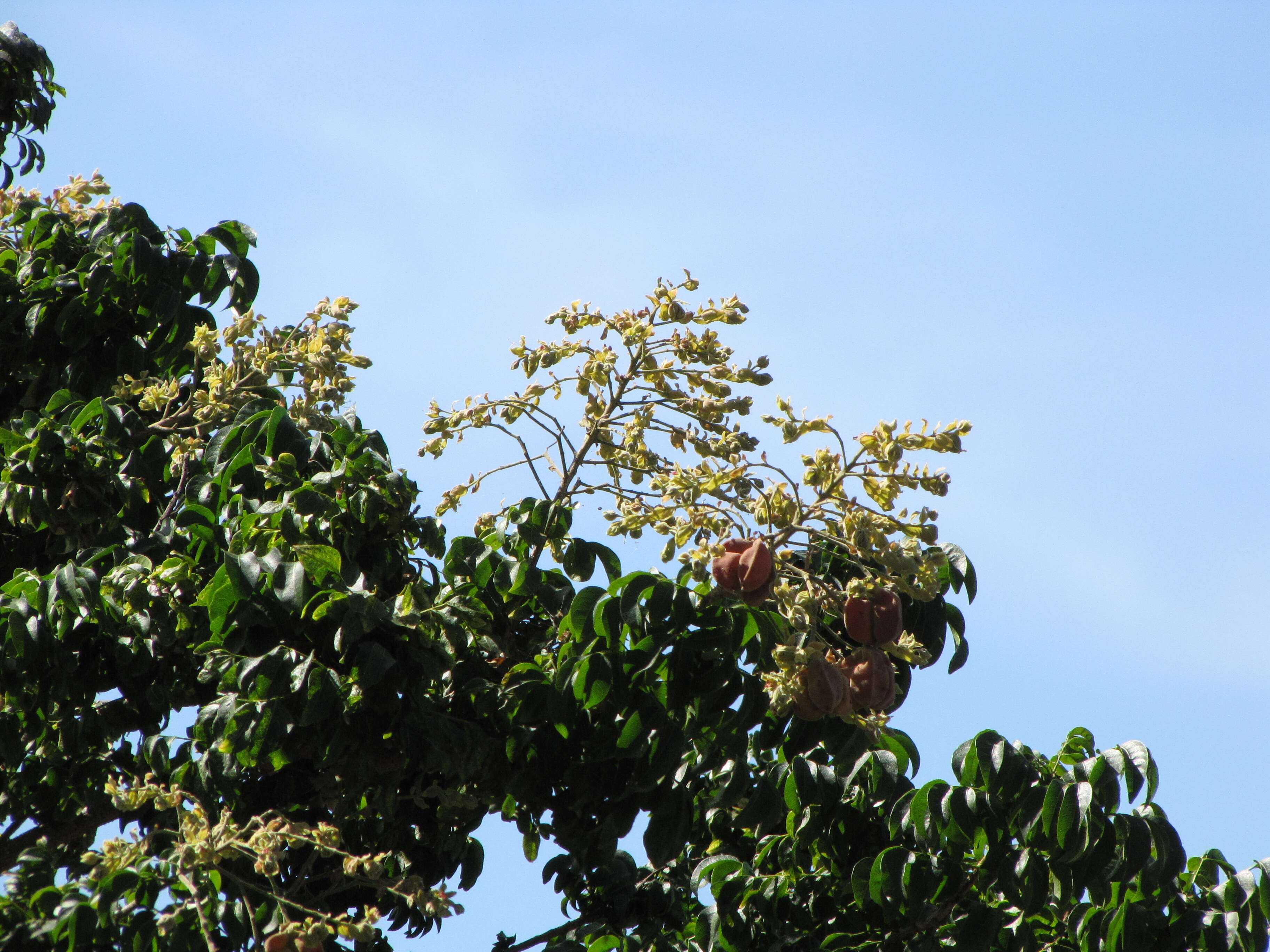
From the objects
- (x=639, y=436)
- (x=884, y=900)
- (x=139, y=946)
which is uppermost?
(x=639, y=436)

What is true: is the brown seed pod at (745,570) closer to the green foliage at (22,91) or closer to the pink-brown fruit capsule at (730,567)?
the pink-brown fruit capsule at (730,567)

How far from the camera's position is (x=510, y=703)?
10.3 feet

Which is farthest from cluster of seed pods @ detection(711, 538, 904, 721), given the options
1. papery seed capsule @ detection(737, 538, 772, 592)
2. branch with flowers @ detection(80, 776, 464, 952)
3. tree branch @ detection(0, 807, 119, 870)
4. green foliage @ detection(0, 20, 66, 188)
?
green foliage @ detection(0, 20, 66, 188)

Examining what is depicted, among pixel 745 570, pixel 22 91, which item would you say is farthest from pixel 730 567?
pixel 22 91

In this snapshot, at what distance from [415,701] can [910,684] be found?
1411mm

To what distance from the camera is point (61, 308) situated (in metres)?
4.58

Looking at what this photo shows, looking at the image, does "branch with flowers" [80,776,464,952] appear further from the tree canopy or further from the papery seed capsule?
the papery seed capsule

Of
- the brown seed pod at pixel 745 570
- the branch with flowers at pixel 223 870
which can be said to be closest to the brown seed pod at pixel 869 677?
the brown seed pod at pixel 745 570

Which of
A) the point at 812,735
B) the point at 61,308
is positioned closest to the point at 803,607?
the point at 812,735

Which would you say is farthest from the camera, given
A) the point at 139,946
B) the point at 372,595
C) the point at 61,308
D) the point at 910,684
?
the point at 61,308

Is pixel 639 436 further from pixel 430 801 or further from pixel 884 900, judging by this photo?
pixel 884 900

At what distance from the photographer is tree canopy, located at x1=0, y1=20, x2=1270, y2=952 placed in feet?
9.52

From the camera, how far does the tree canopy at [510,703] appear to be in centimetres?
290

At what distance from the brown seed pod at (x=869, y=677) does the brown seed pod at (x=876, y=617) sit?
0.04 meters
